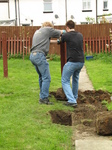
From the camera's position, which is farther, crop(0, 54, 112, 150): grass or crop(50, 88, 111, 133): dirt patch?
crop(50, 88, 111, 133): dirt patch

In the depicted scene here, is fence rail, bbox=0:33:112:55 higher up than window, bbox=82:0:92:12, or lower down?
lower down

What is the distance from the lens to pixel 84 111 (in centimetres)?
703

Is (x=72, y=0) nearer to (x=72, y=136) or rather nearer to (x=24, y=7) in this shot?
(x=24, y=7)

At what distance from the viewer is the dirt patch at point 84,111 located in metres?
6.20

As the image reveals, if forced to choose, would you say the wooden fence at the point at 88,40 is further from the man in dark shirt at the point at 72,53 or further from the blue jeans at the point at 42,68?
the man in dark shirt at the point at 72,53

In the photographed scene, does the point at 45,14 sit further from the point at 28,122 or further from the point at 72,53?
the point at 28,122

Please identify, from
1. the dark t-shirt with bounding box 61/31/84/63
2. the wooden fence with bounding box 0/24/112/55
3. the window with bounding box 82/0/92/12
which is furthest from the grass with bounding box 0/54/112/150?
the window with bounding box 82/0/92/12

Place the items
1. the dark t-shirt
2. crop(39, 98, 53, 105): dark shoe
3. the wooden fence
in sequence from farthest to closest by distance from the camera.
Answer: the wooden fence
crop(39, 98, 53, 105): dark shoe
the dark t-shirt

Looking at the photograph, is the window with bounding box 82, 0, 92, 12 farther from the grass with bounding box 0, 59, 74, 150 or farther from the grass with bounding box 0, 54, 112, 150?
the grass with bounding box 0, 59, 74, 150

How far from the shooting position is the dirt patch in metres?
6.20

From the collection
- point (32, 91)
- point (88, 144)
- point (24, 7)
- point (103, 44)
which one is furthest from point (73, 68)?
point (24, 7)

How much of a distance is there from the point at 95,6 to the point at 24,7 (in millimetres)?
7800

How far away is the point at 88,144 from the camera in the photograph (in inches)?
193

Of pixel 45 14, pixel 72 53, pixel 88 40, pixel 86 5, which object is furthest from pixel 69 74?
pixel 86 5
